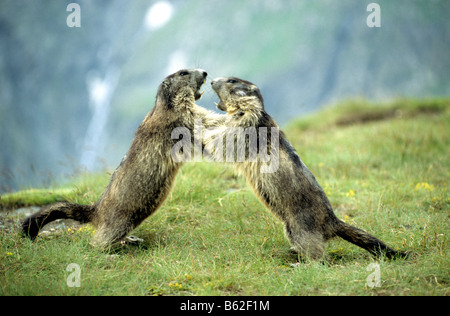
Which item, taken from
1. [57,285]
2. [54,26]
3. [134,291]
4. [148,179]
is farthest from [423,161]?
[54,26]

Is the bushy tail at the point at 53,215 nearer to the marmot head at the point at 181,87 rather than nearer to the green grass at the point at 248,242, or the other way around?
the green grass at the point at 248,242

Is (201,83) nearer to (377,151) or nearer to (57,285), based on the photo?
(57,285)

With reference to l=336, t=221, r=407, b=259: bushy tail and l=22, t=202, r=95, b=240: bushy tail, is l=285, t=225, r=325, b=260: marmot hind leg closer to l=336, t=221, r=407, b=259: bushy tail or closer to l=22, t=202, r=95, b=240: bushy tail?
l=336, t=221, r=407, b=259: bushy tail

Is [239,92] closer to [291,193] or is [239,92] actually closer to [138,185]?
[291,193]

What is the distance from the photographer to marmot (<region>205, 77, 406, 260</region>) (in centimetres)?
410

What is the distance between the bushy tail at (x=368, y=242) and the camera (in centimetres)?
404

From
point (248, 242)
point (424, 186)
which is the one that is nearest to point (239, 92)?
point (248, 242)

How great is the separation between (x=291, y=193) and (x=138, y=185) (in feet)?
6.03

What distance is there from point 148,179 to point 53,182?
144 inches

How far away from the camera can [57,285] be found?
133 inches

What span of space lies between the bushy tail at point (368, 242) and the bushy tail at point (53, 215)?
3103mm

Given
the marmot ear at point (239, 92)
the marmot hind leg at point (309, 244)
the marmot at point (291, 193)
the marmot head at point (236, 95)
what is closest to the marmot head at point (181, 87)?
the marmot head at point (236, 95)

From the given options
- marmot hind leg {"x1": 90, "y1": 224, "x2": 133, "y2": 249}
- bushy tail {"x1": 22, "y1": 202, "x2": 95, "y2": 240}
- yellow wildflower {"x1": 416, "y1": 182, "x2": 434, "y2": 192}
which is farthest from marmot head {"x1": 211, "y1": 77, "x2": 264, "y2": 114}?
yellow wildflower {"x1": 416, "y1": 182, "x2": 434, "y2": 192}

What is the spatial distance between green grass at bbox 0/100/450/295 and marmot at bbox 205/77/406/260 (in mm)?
268
